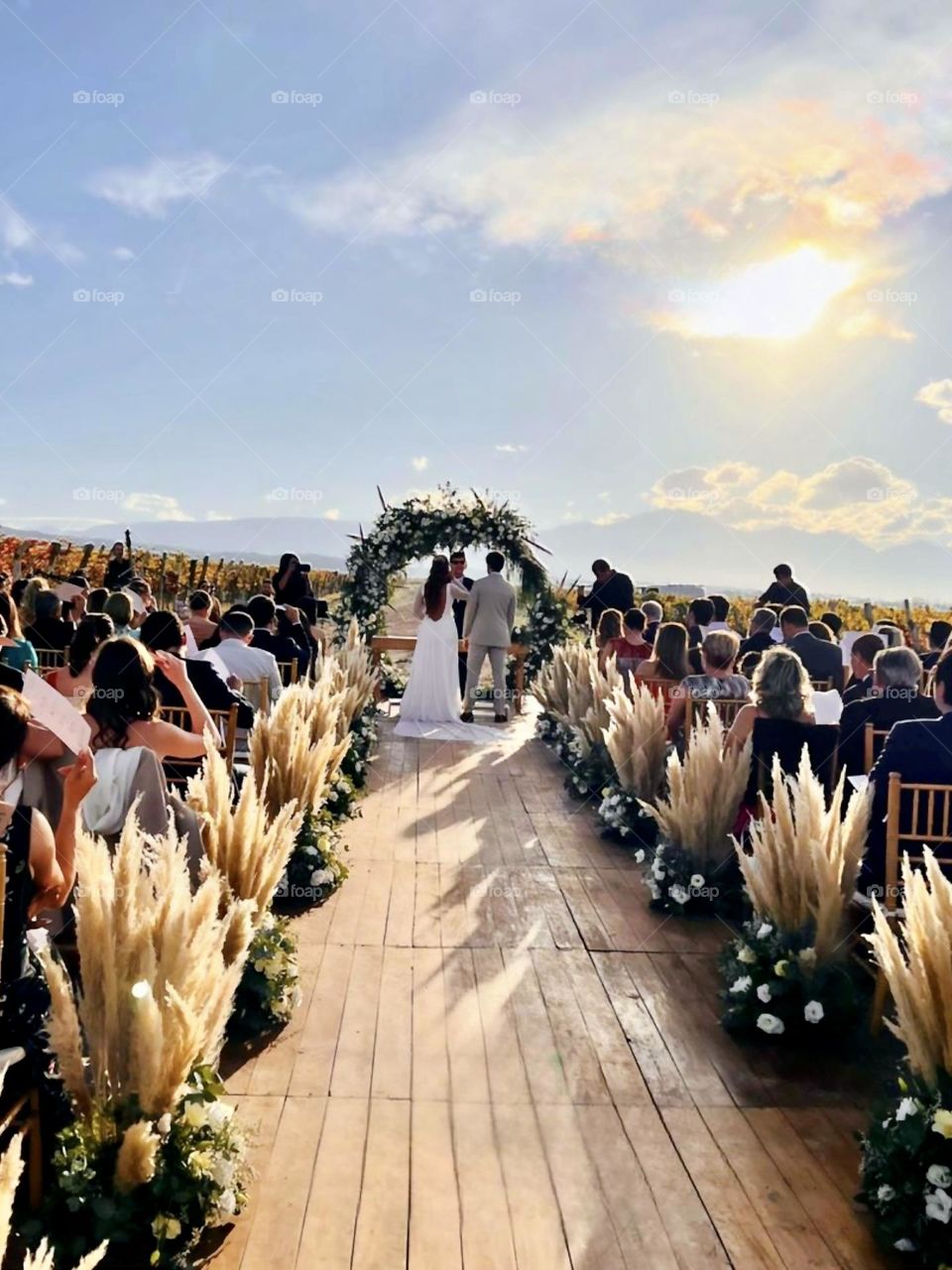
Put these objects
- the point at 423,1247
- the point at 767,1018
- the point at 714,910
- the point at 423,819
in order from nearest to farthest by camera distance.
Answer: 1. the point at 423,1247
2. the point at 767,1018
3. the point at 714,910
4. the point at 423,819

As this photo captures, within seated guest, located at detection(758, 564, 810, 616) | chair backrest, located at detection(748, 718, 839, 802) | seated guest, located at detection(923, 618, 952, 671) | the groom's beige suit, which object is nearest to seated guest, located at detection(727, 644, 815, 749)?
chair backrest, located at detection(748, 718, 839, 802)

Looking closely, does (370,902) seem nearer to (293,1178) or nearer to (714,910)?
(714,910)

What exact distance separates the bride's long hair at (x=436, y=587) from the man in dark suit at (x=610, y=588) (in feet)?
5.74

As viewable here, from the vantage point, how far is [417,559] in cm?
1389

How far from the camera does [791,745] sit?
208 inches

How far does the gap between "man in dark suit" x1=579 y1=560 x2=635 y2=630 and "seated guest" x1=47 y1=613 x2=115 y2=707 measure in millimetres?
7955

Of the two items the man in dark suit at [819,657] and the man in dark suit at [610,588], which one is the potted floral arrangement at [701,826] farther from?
the man in dark suit at [610,588]

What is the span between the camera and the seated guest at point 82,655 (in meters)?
5.07

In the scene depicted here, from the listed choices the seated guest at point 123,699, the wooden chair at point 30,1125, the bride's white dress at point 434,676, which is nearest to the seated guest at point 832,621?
the bride's white dress at point 434,676

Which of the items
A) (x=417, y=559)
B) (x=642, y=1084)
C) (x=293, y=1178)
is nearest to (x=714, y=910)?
(x=642, y=1084)

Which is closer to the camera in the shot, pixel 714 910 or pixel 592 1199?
pixel 592 1199

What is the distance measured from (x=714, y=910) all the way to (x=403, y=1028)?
1.97 m

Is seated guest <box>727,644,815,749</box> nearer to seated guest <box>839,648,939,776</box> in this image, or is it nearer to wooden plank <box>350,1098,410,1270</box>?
seated guest <box>839,648,939,776</box>

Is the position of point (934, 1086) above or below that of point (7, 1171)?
below
